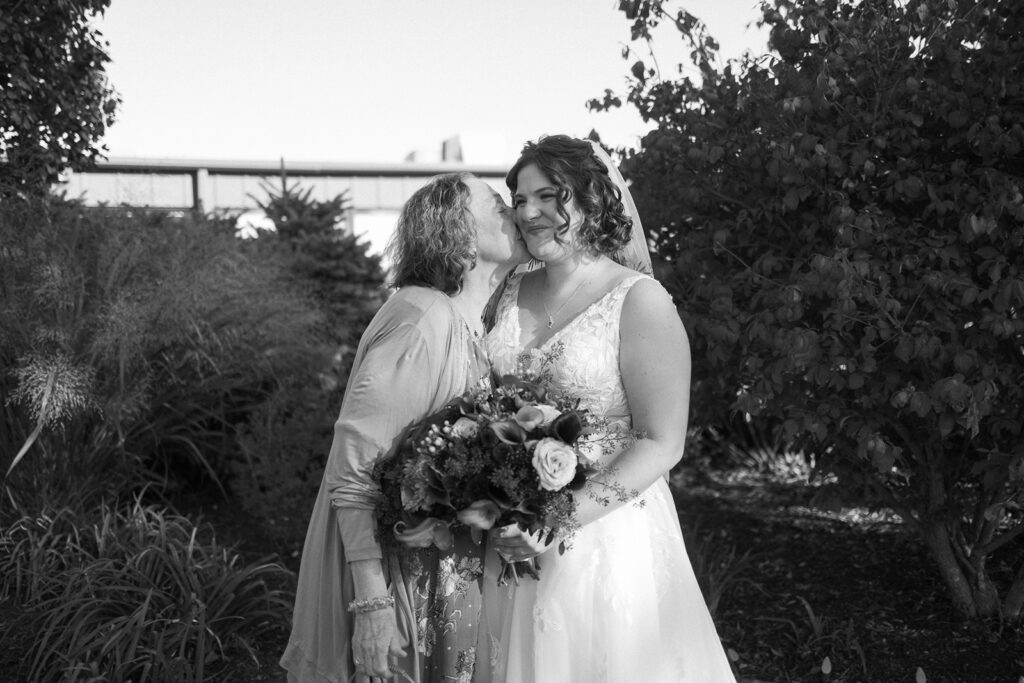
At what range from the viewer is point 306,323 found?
21.9 ft

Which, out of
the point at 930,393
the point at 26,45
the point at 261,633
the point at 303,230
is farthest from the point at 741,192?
the point at 303,230

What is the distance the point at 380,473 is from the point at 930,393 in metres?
2.39

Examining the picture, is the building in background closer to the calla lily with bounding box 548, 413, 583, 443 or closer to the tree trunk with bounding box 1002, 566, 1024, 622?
the tree trunk with bounding box 1002, 566, 1024, 622

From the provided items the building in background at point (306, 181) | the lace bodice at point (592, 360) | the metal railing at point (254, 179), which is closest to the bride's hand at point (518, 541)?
the lace bodice at point (592, 360)

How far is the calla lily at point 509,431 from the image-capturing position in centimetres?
227

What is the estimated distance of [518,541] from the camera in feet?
7.77

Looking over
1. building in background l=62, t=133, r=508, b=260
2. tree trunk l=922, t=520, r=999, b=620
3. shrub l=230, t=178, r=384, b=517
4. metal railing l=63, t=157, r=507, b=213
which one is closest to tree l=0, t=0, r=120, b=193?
shrub l=230, t=178, r=384, b=517

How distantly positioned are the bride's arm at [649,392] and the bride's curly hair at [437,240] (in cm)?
50

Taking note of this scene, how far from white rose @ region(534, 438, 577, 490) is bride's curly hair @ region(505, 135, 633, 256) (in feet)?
2.73

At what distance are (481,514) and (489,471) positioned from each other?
4.3 inches

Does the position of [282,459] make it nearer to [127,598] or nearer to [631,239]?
[127,598]

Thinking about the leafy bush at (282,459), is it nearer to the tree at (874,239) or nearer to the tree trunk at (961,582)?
the tree at (874,239)

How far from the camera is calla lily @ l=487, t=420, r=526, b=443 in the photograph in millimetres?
2270

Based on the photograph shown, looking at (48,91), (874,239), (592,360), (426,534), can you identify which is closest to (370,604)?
(426,534)
